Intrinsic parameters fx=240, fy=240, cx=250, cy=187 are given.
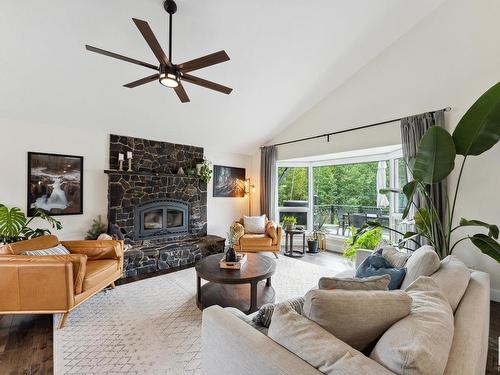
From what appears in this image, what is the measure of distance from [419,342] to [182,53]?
3553mm

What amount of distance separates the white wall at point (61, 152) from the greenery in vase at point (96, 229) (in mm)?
76

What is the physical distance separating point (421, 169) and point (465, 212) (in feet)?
4.34

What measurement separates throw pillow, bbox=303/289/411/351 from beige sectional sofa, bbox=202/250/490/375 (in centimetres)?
14

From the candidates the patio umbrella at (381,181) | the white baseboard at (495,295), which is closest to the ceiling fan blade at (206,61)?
the patio umbrella at (381,181)

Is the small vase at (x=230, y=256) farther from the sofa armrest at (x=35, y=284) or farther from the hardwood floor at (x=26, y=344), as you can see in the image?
the hardwood floor at (x=26, y=344)

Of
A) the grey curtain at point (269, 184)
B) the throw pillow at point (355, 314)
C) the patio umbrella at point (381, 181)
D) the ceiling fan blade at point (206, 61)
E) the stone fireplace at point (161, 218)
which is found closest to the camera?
the throw pillow at point (355, 314)

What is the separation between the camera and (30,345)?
2074mm

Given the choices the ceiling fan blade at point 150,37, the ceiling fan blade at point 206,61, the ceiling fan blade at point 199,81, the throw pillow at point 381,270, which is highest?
the ceiling fan blade at point 150,37

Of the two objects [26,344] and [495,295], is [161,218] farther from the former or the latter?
[495,295]

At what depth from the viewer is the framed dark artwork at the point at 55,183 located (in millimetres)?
3561

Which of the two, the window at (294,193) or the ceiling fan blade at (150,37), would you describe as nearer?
the ceiling fan blade at (150,37)

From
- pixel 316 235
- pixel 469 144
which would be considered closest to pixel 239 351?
pixel 469 144

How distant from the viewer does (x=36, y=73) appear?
2.95 meters

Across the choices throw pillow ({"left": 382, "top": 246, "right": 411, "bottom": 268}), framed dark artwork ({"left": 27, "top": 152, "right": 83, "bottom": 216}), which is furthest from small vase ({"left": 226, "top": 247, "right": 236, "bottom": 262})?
framed dark artwork ({"left": 27, "top": 152, "right": 83, "bottom": 216})
